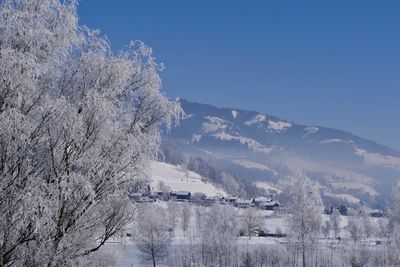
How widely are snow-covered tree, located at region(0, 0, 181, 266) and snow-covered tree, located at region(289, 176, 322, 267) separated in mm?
45313

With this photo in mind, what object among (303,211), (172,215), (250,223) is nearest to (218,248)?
(303,211)

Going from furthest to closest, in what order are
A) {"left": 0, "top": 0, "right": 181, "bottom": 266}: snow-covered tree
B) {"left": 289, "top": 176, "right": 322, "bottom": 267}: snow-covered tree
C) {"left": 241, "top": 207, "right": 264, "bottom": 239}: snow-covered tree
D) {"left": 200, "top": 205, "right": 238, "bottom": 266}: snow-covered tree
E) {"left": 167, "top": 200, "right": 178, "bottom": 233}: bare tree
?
1. {"left": 167, "top": 200, "right": 178, "bottom": 233}: bare tree
2. {"left": 241, "top": 207, "right": 264, "bottom": 239}: snow-covered tree
3. {"left": 200, "top": 205, "right": 238, "bottom": 266}: snow-covered tree
4. {"left": 289, "top": 176, "right": 322, "bottom": 267}: snow-covered tree
5. {"left": 0, "top": 0, "right": 181, "bottom": 266}: snow-covered tree

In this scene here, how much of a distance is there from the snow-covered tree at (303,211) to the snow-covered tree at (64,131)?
45313mm

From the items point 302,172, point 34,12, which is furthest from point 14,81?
point 302,172

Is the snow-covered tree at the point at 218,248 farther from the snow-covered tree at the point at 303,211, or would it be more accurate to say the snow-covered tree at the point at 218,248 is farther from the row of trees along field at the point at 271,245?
the snow-covered tree at the point at 303,211

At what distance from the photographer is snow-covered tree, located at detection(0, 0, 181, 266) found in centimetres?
1405

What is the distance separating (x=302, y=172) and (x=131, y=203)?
167 ft

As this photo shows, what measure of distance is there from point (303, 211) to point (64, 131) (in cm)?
4883

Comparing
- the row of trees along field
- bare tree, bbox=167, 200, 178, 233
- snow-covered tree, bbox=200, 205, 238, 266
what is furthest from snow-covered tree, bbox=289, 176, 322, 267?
bare tree, bbox=167, 200, 178, 233

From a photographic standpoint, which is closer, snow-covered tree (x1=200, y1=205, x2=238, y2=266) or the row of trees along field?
the row of trees along field

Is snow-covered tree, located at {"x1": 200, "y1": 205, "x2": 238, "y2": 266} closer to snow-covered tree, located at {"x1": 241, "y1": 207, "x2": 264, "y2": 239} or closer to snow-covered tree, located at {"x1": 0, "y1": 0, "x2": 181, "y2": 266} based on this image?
snow-covered tree, located at {"x1": 241, "y1": 207, "x2": 264, "y2": 239}

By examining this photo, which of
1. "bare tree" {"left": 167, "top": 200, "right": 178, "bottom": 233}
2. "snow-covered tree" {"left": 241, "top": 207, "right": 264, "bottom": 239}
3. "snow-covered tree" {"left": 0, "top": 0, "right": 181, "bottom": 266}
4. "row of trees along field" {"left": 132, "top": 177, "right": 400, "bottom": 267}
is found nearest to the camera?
"snow-covered tree" {"left": 0, "top": 0, "right": 181, "bottom": 266}

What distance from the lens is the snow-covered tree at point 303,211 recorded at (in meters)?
60.1

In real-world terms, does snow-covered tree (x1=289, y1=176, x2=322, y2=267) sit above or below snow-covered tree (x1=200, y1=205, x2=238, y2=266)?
above
